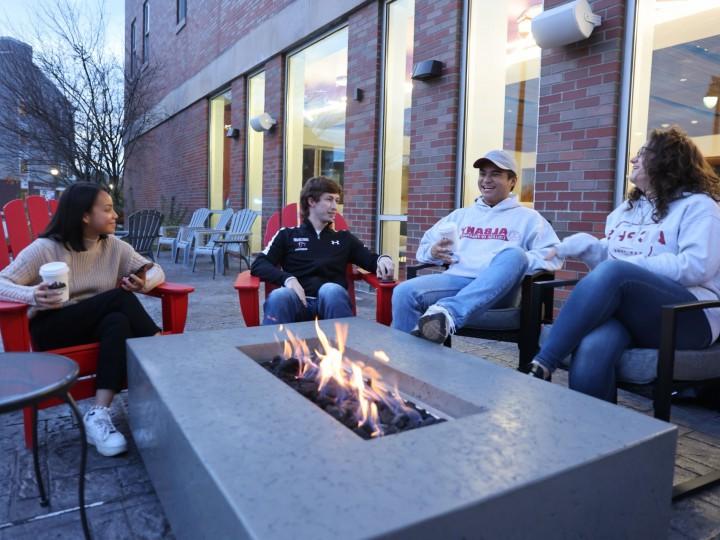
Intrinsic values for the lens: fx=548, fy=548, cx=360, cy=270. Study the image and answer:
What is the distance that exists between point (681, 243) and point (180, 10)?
12201 mm

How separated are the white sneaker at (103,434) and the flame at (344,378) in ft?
2.24

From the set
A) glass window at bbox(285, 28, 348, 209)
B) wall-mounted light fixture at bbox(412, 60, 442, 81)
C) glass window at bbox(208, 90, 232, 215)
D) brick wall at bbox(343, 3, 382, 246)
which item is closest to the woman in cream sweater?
wall-mounted light fixture at bbox(412, 60, 442, 81)

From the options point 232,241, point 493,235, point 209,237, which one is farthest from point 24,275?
point 209,237

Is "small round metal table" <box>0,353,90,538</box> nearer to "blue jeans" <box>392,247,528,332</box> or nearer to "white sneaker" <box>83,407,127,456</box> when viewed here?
"white sneaker" <box>83,407,127,456</box>

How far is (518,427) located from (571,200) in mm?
2790

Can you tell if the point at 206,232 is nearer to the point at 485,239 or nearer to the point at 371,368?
the point at 485,239

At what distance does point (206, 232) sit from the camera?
7.79m

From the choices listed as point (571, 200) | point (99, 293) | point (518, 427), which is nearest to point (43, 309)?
point (99, 293)

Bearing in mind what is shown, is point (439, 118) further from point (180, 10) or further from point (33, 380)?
point (180, 10)

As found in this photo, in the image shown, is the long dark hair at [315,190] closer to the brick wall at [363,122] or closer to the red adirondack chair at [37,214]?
the red adirondack chair at [37,214]

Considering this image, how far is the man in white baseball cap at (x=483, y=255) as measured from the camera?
7.67 feet

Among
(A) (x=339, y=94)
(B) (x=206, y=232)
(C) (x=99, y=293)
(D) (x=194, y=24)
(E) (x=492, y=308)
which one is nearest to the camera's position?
(C) (x=99, y=293)

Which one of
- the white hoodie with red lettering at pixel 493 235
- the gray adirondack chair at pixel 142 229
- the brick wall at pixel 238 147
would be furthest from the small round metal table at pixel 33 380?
the brick wall at pixel 238 147

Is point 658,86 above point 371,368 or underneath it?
above
